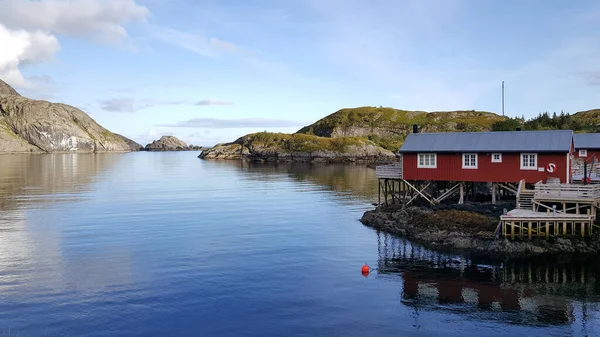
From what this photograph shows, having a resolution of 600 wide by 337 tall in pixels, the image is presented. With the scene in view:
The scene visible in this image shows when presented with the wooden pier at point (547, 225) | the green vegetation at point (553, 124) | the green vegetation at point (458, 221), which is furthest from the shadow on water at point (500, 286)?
the green vegetation at point (553, 124)

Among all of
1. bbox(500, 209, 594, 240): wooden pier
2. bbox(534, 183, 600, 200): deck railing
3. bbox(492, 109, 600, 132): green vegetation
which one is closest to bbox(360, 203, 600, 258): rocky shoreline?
bbox(500, 209, 594, 240): wooden pier

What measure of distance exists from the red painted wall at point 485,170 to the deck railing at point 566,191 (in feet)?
13.7

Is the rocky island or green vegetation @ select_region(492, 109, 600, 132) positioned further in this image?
the rocky island

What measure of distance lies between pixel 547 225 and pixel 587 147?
30020 millimetres

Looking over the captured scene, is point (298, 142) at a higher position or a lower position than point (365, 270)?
higher

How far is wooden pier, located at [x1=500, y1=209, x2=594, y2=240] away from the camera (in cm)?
3419

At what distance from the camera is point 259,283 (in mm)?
27984

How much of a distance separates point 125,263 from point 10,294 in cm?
737

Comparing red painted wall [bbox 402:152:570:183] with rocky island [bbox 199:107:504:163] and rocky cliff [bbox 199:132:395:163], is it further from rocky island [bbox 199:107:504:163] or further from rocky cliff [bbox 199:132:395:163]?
rocky cliff [bbox 199:132:395:163]

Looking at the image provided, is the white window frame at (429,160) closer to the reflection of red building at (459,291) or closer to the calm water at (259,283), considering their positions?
the calm water at (259,283)

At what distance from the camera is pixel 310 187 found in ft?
262

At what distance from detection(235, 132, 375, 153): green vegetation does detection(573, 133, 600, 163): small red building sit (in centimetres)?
10324

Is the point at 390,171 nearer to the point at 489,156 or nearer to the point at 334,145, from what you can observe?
the point at 489,156

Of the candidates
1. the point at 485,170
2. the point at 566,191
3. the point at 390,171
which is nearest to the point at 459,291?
the point at 566,191
